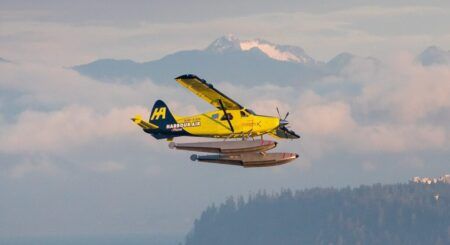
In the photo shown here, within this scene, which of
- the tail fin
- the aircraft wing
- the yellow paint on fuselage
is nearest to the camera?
the aircraft wing

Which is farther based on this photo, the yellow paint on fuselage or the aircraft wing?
the yellow paint on fuselage

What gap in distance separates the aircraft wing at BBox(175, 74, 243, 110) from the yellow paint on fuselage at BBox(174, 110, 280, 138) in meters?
0.72

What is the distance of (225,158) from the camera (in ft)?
392

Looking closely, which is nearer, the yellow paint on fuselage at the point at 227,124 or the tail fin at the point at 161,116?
the yellow paint on fuselage at the point at 227,124

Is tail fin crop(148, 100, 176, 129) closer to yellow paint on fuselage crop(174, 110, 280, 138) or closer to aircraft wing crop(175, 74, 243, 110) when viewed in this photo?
yellow paint on fuselage crop(174, 110, 280, 138)

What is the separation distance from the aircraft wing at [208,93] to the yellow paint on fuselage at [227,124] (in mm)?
718

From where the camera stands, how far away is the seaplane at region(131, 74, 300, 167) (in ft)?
375

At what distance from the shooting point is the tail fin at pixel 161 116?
117938 mm

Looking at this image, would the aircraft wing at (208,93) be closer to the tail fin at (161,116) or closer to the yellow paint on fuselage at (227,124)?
the yellow paint on fuselage at (227,124)

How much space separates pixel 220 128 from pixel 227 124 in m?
0.86

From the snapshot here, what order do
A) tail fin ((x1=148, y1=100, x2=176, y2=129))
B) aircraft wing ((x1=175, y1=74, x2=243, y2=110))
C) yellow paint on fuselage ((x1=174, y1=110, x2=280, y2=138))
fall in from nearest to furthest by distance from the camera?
aircraft wing ((x1=175, y1=74, x2=243, y2=110)), yellow paint on fuselage ((x1=174, y1=110, x2=280, y2=138)), tail fin ((x1=148, y1=100, x2=176, y2=129))

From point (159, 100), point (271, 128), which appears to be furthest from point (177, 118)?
point (271, 128)

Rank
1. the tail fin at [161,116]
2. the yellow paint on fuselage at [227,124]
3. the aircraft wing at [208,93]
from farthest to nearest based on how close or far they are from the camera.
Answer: the tail fin at [161,116] → the yellow paint on fuselage at [227,124] → the aircraft wing at [208,93]

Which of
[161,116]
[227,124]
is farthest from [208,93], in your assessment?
[161,116]
